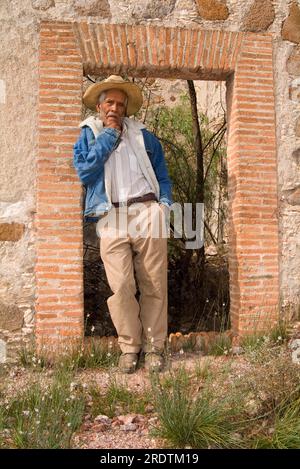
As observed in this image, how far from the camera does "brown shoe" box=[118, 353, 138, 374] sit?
3998mm

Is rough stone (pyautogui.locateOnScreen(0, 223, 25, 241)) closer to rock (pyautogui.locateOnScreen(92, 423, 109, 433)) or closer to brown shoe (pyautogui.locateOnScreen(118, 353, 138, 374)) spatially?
brown shoe (pyautogui.locateOnScreen(118, 353, 138, 374))

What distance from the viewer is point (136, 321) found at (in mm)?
4133

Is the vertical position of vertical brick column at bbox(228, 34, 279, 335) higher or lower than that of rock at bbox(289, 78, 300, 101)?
lower

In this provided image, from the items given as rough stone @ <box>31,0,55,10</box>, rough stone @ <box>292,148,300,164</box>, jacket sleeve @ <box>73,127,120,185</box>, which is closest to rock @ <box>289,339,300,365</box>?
rough stone @ <box>292,148,300,164</box>

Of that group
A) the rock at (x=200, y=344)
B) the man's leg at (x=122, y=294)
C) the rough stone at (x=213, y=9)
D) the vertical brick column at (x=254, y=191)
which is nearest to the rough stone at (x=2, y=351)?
the man's leg at (x=122, y=294)

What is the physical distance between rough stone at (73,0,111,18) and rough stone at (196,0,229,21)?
2.58ft

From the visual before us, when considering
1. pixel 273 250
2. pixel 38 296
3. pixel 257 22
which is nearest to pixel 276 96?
pixel 257 22

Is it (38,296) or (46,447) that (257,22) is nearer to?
(38,296)

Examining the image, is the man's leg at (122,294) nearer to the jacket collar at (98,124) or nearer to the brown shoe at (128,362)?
the brown shoe at (128,362)

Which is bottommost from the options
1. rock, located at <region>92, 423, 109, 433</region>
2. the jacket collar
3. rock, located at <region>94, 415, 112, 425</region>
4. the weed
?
rock, located at <region>92, 423, 109, 433</region>

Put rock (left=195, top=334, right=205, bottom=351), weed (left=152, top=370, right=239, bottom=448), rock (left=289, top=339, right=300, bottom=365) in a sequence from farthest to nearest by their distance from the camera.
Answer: rock (left=195, top=334, right=205, bottom=351), rock (left=289, top=339, right=300, bottom=365), weed (left=152, top=370, right=239, bottom=448)

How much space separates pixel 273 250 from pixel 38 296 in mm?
2012

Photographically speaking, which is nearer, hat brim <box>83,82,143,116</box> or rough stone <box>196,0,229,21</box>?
hat brim <box>83,82,143,116</box>

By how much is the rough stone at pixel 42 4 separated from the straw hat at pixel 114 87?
82 cm
